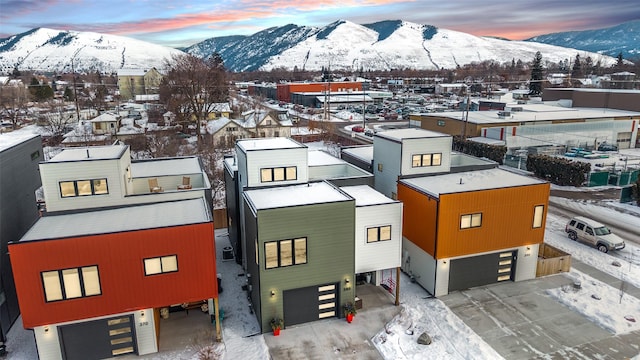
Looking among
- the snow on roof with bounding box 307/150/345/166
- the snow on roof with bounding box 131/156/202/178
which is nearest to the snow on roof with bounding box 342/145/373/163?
the snow on roof with bounding box 307/150/345/166

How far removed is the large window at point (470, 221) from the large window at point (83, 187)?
1669cm

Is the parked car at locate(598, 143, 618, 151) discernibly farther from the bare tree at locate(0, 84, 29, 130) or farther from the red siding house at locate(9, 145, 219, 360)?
the bare tree at locate(0, 84, 29, 130)

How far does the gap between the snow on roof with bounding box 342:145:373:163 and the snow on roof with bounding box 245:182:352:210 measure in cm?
822

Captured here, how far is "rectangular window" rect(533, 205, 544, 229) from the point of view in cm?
2102

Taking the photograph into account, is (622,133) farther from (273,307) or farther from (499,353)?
(273,307)

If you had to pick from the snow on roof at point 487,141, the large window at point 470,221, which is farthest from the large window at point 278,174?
the snow on roof at point 487,141

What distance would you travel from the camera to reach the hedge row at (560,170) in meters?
36.9

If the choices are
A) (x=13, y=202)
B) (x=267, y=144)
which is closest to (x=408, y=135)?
(x=267, y=144)

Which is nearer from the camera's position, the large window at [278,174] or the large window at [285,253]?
Result: the large window at [285,253]

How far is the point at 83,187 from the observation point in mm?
18453

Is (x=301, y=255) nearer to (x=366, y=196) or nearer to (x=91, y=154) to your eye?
(x=366, y=196)

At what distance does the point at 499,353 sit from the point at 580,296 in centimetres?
706

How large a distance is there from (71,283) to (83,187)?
5317 millimetres

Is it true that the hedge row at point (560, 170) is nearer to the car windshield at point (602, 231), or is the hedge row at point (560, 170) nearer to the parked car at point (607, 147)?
the car windshield at point (602, 231)
